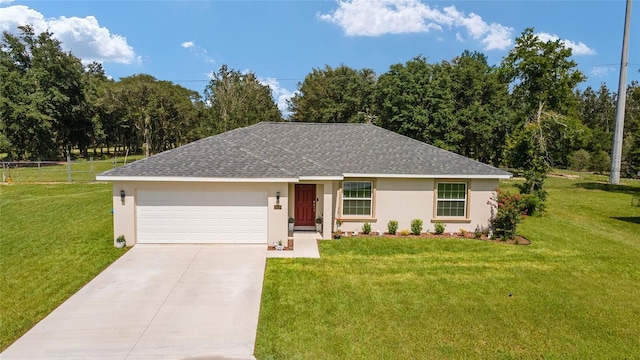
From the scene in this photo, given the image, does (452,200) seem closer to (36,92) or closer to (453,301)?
(453,301)

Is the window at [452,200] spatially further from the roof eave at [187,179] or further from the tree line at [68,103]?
the tree line at [68,103]

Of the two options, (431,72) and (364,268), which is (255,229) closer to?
(364,268)

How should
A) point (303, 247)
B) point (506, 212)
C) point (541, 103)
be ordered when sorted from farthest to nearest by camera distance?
1. point (541, 103)
2. point (506, 212)
3. point (303, 247)

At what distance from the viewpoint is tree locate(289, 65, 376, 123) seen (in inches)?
1724

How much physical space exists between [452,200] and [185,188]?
35.1ft

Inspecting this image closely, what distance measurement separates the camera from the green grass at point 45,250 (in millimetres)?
8320

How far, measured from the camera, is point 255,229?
13.1 meters

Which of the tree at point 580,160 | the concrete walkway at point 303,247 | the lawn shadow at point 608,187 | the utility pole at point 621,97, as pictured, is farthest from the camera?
the tree at point 580,160

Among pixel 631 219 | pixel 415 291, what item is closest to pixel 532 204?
pixel 631 219

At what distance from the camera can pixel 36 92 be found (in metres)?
39.6

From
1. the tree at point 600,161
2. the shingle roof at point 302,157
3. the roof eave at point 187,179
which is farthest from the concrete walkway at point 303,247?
the tree at point 600,161

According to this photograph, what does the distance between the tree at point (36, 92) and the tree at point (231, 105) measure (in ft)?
56.0

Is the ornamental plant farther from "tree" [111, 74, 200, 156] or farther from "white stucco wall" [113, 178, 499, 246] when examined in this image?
"tree" [111, 74, 200, 156]

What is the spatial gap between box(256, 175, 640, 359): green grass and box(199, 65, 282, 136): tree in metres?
24.5
